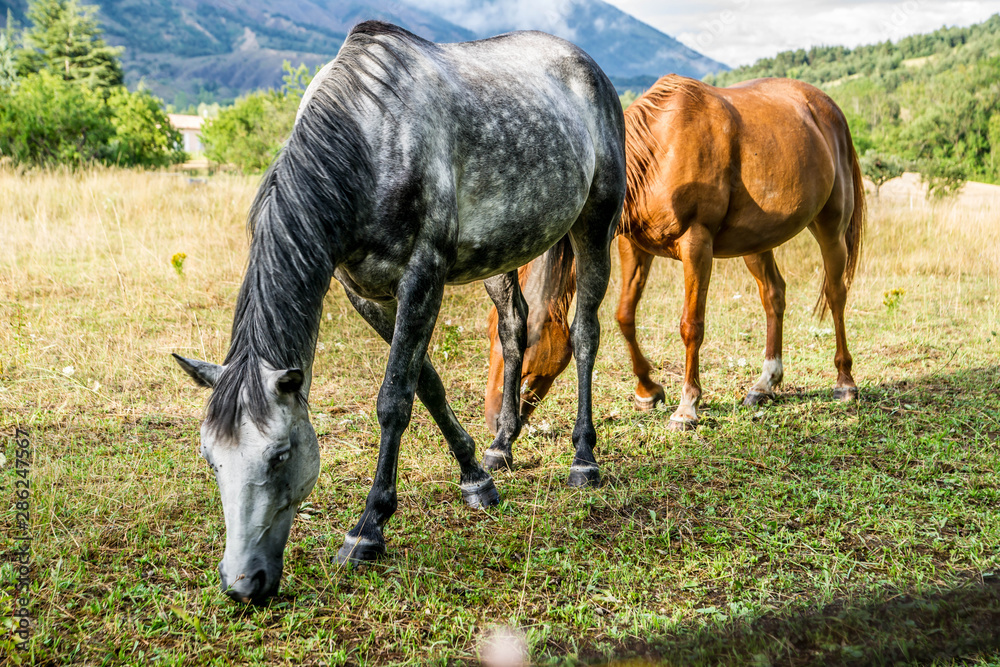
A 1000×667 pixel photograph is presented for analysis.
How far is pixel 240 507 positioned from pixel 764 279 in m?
4.51

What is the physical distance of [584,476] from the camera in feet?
11.5

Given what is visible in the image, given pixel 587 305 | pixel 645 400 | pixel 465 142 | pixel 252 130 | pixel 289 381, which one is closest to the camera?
pixel 289 381

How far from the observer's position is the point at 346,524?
3.02 metres

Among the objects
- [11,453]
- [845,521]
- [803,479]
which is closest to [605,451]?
[803,479]

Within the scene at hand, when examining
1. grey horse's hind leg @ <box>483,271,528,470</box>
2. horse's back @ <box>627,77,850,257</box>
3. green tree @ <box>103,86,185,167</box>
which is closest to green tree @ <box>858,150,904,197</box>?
horse's back @ <box>627,77,850,257</box>

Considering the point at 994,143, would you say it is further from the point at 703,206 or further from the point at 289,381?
the point at 289,381

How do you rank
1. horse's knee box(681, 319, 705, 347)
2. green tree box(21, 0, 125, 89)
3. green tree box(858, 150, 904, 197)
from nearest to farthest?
horse's knee box(681, 319, 705, 347) → green tree box(858, 150, 904, 197) → green tree box(21, 0, 125, 89)

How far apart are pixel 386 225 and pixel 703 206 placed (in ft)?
8.53

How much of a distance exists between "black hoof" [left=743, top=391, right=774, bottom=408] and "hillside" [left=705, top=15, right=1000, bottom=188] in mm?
30601

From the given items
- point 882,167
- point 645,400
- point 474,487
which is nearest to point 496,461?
point 474,487

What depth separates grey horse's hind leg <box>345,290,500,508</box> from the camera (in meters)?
3.00

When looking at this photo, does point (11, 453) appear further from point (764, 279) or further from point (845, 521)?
point (764, 279)

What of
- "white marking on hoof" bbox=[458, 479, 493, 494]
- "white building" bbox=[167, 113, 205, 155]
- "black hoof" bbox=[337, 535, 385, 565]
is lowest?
"white building" bbox=[167, 113, 205, 155]

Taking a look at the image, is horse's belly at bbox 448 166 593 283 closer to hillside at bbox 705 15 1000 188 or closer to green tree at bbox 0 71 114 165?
green tree at bbox 0 71 114 165
